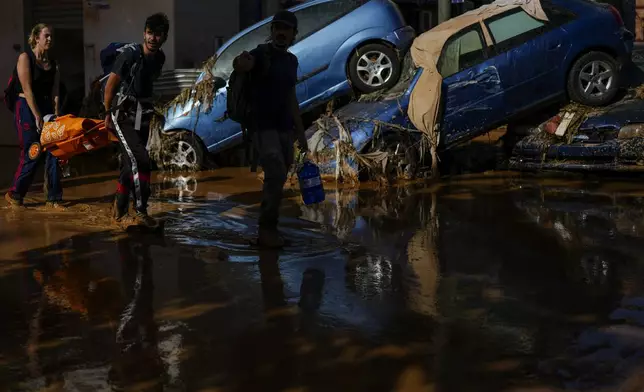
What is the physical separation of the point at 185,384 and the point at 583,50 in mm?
8543

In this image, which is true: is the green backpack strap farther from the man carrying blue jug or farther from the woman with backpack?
the woman with backpack

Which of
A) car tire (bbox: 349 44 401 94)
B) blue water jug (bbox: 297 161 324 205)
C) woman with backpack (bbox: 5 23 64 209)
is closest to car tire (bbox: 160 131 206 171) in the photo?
car tire (bbox: 349 44 401 94)

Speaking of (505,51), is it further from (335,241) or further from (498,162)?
(335,241)

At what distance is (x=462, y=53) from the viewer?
37.0 feet

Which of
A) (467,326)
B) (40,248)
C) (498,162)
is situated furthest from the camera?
(498,162)

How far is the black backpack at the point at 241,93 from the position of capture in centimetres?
668

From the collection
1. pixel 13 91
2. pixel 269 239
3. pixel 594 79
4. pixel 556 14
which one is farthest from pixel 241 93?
pixel 594 79

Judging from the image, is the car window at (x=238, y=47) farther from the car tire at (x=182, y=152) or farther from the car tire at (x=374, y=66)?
the car tire at (x=374, y=66)

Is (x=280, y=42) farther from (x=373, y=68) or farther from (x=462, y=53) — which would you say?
(x=373, y=68)

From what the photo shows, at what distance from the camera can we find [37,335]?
488 cm

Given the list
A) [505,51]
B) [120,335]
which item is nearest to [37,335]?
[120,335]

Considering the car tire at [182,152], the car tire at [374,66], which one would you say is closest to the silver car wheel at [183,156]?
the car tire at [182,152]

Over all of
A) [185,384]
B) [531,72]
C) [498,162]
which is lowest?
[185,384]

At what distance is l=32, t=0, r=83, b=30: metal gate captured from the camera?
1869 cm
